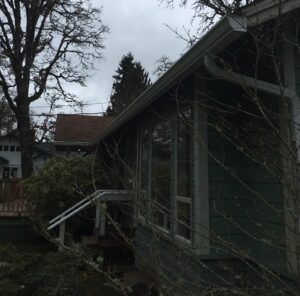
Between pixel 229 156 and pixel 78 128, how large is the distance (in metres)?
12.5

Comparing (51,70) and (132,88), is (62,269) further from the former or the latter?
(132,88)

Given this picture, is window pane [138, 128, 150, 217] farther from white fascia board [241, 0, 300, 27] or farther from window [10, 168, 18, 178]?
window [10, 168, 18, 178]

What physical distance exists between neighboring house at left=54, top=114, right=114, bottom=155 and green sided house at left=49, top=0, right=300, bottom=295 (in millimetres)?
9058

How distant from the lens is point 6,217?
11242mm

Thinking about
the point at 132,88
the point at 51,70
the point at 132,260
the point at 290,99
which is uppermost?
the point at 132,88

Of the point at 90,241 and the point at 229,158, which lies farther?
the point at 90,241

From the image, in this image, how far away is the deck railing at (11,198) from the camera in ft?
37.6

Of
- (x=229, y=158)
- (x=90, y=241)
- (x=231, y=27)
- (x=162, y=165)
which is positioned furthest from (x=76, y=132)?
(x=231, y=27)

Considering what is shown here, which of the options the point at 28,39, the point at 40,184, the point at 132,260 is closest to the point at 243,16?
the point at 132,260

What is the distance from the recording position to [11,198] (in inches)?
491

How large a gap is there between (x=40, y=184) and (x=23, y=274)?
504 centimetres

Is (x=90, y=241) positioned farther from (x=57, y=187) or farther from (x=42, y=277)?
(x=42, y=277)

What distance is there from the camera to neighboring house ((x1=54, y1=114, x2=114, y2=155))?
49.8 ft

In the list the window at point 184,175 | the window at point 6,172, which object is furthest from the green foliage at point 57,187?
the window at point 6,172
